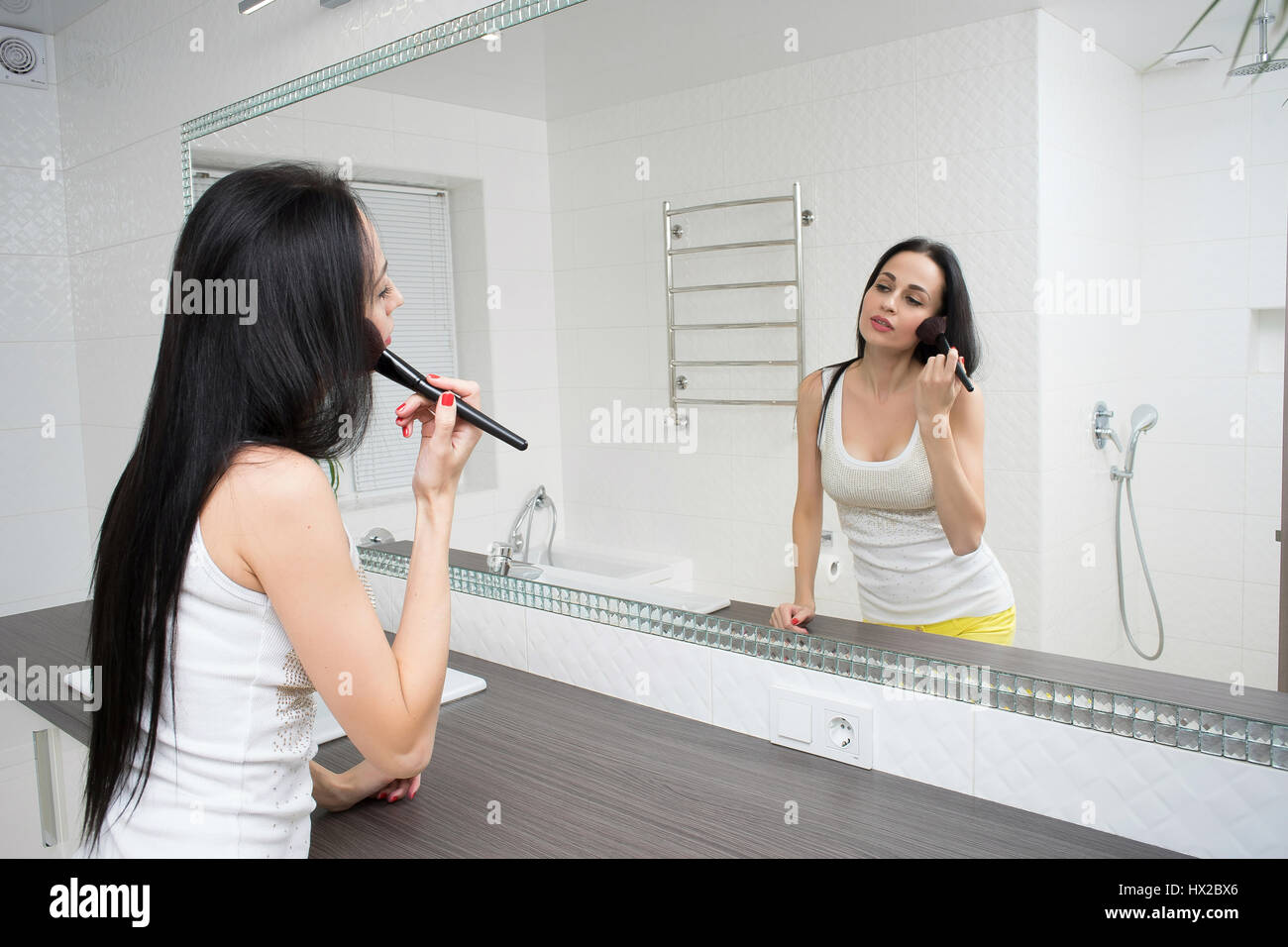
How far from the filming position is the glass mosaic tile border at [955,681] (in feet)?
2.88

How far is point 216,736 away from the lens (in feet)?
2.94

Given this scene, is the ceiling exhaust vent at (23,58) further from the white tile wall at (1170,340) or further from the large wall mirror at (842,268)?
the white tile wall at (1170,340)

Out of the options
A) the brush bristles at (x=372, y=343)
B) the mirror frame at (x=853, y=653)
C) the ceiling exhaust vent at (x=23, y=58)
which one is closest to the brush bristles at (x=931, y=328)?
the mirror frame at (x=853, y=653)

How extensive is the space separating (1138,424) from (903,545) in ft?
0.96

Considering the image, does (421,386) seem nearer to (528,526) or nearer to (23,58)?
(528,526)

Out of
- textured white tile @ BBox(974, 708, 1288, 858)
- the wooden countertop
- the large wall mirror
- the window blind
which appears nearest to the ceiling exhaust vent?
the large wall mirror

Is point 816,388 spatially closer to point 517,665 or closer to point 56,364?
point 517,665

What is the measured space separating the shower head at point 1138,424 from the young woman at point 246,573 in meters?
0.70

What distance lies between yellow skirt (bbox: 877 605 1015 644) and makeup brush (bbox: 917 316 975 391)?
0.86 feet

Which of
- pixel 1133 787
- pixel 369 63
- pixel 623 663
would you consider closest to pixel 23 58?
pixel 369 63

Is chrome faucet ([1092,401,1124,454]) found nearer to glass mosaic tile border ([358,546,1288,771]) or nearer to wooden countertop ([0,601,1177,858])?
glass mosaic tile border ([358,546,1288,771])

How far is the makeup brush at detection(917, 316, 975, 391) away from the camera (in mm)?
1019

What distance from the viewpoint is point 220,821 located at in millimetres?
905

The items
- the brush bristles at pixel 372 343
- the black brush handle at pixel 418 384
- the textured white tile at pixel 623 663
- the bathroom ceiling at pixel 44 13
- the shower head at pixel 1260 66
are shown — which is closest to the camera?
the shower head at pixel 1260 66
